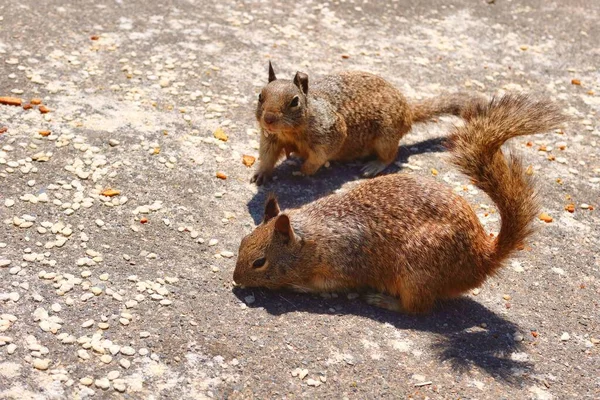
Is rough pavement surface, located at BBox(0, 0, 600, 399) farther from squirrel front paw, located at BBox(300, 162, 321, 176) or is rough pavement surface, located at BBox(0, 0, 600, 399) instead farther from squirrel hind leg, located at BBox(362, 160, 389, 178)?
squirrel hind leg, located at BBox(362, 160, 389, 178)

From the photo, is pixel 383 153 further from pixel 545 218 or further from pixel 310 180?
pixel 545 218

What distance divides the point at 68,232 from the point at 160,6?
4944 mm

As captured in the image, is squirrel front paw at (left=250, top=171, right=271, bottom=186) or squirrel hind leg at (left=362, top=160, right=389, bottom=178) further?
squirrel hind leg at (left=362, top=160, right=389, bottom=178)

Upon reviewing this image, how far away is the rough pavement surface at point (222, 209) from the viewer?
16.7ft

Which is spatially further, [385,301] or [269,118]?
[269,118]

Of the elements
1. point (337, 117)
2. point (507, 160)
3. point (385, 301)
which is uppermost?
point (507, 160)

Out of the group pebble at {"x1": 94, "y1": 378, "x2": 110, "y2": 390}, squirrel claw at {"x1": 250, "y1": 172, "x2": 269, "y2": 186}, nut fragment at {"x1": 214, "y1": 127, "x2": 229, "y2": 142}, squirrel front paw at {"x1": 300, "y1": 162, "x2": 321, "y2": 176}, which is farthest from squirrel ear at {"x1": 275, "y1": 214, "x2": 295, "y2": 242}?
nut fragment at {"x1": 214, "y1": 127, "x2": 229, "y2": 142}

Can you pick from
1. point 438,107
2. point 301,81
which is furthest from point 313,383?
point 438,107

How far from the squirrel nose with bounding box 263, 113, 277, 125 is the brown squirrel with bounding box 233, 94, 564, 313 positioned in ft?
3.39

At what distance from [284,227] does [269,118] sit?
1400 mm

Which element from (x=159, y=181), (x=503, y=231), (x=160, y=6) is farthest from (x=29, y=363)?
(x=160, y=6)

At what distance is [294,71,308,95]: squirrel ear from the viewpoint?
702cm

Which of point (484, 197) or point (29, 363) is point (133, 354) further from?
point (484, 197)

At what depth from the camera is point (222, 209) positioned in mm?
6730
